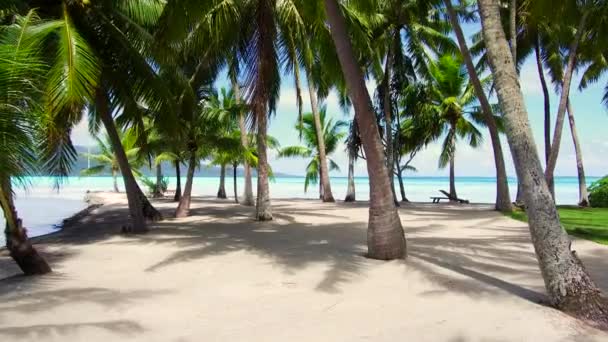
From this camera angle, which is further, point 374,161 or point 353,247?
point 353,247

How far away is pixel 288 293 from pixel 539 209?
9.47ft

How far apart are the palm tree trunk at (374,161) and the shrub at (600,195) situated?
17778 millimetres

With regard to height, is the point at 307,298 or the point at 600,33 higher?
the point at 600,33

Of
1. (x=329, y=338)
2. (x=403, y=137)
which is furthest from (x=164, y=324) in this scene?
(x=403, y=137)

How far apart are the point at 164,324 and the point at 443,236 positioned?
7142mm

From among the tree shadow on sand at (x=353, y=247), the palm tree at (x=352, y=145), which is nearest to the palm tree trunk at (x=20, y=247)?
the tree shadow on sand at (x=353, y=247)

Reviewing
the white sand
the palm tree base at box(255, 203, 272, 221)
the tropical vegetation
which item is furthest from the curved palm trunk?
the white sand

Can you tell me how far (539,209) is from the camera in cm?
503

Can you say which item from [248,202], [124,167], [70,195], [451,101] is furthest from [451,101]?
[70,195]

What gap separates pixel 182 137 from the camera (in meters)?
14.1

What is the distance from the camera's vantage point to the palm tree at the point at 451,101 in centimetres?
2486

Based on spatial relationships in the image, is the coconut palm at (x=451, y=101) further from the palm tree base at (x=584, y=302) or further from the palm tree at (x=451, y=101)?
the palm tree base at (x=584, y=302)

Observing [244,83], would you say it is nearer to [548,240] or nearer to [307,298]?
[307,298]

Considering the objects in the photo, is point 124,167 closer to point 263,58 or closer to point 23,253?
point 263,58
